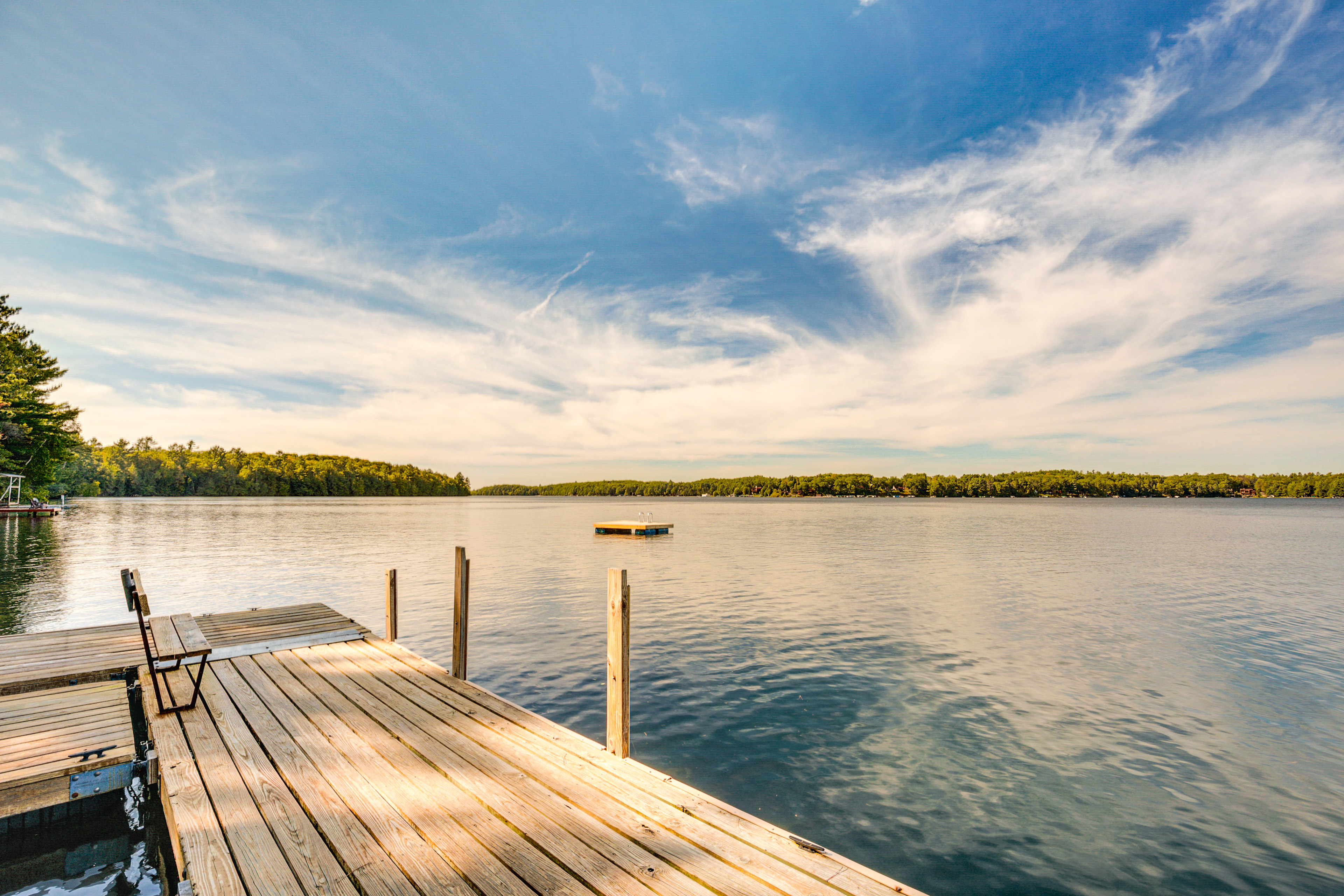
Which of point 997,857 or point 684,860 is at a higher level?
point 684,860

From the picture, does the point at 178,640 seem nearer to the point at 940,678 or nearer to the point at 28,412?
the point at 940,678

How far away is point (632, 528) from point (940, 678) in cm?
4049

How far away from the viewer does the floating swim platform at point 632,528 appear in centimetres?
5238

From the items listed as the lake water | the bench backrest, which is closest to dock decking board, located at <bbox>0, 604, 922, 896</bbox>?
the bench backrest

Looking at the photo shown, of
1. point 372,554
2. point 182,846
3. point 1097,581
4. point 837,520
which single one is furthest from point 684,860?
point 837,520

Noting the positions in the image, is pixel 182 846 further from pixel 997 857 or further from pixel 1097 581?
pixel 1097 581

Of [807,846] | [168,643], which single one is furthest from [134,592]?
[807,846]

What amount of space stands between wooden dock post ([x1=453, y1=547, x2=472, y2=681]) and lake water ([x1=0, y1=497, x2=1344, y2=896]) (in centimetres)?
210

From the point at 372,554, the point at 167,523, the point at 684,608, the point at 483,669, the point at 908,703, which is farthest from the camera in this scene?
the point at 167,523

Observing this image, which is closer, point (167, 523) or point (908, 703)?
point (908, 703)

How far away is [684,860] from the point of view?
4066 millimetres

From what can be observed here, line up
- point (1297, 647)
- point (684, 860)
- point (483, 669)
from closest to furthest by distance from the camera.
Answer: point (684, 860) → point (483, 669) → point (1297, 647)

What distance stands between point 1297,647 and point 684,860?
20.1 m

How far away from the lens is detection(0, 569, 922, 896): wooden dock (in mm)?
3861
